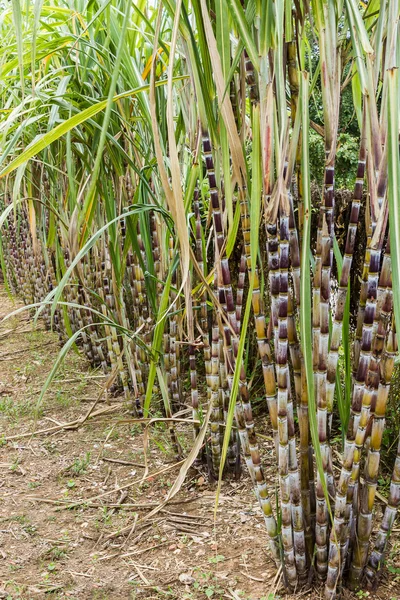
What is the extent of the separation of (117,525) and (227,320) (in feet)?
2.75

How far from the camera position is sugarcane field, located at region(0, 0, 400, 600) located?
0.84 meters

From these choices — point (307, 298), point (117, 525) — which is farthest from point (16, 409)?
point (307, 298)

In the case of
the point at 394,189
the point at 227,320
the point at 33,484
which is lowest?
the point at 33,484

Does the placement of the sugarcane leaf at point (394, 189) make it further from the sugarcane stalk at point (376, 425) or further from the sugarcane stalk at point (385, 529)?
the sugarcane stalk at point (385, 529)

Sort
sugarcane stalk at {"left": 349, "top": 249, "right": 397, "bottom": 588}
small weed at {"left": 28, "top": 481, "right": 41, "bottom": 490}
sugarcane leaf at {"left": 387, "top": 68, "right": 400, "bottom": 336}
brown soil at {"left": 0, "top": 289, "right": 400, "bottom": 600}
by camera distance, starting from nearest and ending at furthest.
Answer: sugarcane leaf at {"left": 387, "top": 68, "right": 400, "bottom": 336}, sugarcane stalk at {"left": 349, "top": 249, "right": 397, "bottom": 588}, brown soil at {"left": 0, "top": 289, "right": 400, "bottom": 600}, small weed at {"left": 28, "top": 481, "right": 41, "bottom": 490}

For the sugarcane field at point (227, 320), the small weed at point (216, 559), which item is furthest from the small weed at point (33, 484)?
the small weed at point (216, 559)

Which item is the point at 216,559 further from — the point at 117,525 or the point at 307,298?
the point at 307,298

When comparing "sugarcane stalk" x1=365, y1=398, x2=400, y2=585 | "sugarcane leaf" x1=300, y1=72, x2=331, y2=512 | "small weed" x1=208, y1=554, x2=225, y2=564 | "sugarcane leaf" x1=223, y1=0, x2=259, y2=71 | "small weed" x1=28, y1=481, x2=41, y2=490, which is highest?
"sugarcane leaf" x1=223, y1=0, x2=259, y2=71

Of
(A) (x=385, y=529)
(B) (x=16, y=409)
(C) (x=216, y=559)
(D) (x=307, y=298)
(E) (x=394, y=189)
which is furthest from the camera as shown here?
(B) (x=16, y=409)

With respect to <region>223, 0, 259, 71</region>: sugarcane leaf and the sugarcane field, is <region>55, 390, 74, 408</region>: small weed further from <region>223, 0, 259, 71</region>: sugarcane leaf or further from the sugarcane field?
<region>223, 0, 259, 71</region>: sugarcane leaf

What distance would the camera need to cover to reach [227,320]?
0.93 meters

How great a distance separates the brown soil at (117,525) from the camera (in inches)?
50.4

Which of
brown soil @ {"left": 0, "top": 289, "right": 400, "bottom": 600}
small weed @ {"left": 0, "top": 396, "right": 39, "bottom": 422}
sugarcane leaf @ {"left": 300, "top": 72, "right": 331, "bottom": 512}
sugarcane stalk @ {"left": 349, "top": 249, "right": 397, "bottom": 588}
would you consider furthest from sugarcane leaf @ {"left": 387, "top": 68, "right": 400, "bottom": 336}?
small weed @ {"left": 0, "top": 396, "right": 39, "bottom": 422}

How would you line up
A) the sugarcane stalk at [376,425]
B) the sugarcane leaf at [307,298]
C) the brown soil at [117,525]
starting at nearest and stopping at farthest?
the sugarcane leaf at [307,298]
the sugarcane stalk at [376,425]
the brown soil at [117,525]
